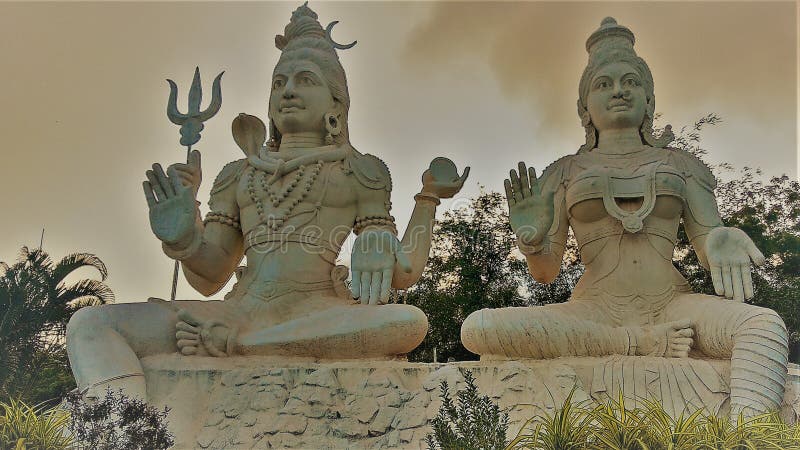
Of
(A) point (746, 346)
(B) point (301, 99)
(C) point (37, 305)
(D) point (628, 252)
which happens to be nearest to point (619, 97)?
(D) point (628, 252)

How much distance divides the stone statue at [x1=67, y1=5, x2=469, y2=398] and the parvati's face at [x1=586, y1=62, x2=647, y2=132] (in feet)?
4.05

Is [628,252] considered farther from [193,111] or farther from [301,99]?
[193,111]

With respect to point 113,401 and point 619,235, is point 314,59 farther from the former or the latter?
point 113,401

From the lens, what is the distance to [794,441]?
4.36 meters

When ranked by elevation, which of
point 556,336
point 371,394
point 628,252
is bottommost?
point 371,394

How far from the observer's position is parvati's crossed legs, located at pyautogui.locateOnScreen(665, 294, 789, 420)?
16.5ft

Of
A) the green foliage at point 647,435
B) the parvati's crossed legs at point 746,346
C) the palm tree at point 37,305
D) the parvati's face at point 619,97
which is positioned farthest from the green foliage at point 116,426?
the palm tree at point 37,305

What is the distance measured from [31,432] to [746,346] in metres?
4.17

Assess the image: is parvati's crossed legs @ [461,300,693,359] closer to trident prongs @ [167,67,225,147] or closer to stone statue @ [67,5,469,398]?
stone statue @ [67,5,469,398]

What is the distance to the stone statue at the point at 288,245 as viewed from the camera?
18.8 ft

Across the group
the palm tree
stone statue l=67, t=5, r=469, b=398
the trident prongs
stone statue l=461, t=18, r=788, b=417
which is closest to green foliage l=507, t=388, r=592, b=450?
stone statue l=461, t=18, r=788, b=417

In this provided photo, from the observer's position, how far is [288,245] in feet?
21.0

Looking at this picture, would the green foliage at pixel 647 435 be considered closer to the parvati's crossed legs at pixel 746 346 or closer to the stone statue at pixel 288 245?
the parvati's crossed legs at pixel 746 346

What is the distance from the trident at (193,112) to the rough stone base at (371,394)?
6.21 feet
